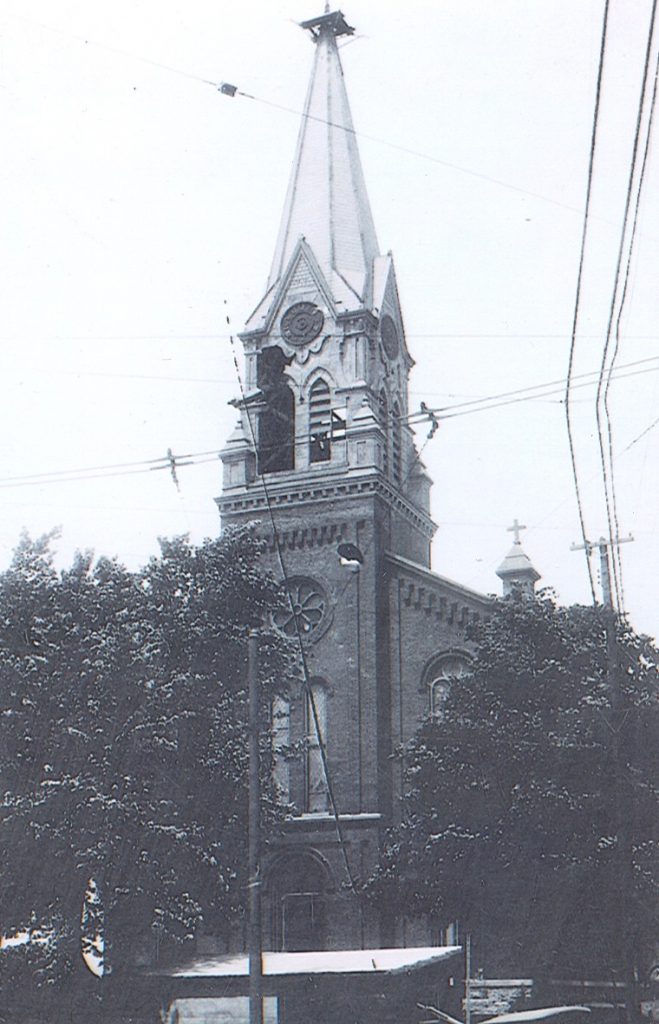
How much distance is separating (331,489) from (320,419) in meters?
2.51

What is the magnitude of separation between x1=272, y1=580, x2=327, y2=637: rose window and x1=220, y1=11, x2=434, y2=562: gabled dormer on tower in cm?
286

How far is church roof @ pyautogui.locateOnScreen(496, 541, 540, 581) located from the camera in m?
41.7

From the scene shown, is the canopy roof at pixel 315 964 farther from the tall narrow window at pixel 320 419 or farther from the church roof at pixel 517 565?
the church roof at pixel 517 565

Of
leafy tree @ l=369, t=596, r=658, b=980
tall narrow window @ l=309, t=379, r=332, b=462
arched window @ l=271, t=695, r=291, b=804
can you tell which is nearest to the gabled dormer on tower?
tall narrow window @ l=309, t=379, r=332, b=462

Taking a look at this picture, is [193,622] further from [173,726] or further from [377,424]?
[377,424]

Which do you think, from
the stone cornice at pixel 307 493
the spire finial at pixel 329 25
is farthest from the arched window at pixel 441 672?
the spire finial at pixel 329 25

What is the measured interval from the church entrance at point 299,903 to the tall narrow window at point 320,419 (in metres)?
11.3

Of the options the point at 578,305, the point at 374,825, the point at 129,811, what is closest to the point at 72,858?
the point at 129,811

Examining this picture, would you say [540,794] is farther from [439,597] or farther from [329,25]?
[329,25]

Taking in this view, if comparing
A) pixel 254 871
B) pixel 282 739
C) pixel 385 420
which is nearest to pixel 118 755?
pixel 254 871

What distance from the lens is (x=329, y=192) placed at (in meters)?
38.4

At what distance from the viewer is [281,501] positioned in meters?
34.8

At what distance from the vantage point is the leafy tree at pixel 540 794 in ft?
81.1

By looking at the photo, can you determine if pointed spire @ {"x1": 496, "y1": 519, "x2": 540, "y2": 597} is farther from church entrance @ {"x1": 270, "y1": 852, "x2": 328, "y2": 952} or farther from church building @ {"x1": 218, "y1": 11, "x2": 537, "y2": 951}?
church entrance @ {"x1": 270, "y1": 852, "x2": 328, "y2": 952}
